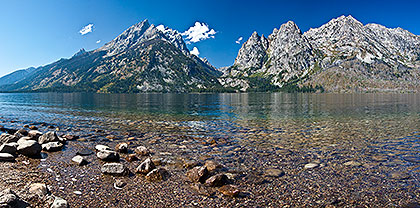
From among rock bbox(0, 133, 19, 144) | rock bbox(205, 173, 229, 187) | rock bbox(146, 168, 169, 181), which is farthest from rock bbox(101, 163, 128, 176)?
rock bbox(0, 133, 19, 144)

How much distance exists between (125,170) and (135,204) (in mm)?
4438

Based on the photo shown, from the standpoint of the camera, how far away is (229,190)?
1173 centimetres

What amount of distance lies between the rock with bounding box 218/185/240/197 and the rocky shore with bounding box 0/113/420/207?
5 cm

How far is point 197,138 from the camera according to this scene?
87.0 feet

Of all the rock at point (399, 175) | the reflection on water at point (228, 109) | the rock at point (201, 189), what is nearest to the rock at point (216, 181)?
the rock at point (201, 189)

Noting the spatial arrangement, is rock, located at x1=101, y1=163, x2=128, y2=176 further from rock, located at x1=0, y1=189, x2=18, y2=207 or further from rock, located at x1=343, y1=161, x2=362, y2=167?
rock, located at x1=343, y1=161, x2=362, y2=167

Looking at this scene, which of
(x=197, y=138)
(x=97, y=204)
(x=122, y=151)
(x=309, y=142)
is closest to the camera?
(x=97, y=204)

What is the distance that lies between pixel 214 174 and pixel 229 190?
2893 millimetres

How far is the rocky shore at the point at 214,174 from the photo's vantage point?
424 inches

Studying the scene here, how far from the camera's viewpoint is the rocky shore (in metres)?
10.8

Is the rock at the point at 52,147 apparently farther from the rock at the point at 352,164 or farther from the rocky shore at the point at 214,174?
the rock at the point at 352,164

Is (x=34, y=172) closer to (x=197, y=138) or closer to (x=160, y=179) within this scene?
(x=160, y=179)

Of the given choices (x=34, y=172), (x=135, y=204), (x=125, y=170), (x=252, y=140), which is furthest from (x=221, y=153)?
(x=34, y=172)

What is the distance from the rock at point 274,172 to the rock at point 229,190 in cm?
357
